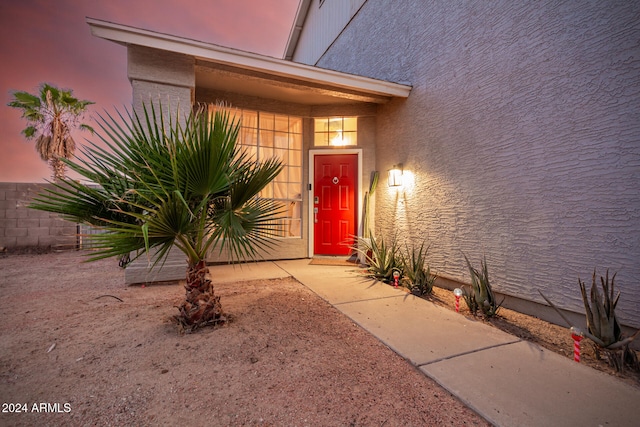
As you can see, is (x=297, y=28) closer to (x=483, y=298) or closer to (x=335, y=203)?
(x=335, y=203)

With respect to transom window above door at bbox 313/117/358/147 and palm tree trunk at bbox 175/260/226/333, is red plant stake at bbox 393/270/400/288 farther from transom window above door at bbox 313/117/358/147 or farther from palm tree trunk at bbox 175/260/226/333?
transom window above door at bbox 313/117/358/147

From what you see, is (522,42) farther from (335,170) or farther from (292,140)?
A: (292,140)

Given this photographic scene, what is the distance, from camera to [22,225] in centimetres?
623

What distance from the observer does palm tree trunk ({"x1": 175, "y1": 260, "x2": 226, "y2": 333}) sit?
7.15 feet

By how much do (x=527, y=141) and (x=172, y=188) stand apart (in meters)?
3.27

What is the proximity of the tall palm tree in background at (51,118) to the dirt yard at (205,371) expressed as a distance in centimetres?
734

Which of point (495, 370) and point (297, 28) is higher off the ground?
point (297, 28)

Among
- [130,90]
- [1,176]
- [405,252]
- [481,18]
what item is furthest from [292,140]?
[1,176]

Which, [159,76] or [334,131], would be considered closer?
[159,76]

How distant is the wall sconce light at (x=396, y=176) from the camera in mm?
4457

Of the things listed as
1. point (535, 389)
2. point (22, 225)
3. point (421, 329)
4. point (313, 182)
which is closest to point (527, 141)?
point (421, 329)

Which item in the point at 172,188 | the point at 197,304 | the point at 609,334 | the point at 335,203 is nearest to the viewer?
the point at 609,334

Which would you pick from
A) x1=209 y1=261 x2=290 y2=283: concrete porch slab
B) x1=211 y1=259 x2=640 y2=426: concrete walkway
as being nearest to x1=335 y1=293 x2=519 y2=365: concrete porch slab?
x1=211 y1=259 x2=640 y2=426: concrete walkway

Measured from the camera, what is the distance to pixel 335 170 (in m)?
5.42
